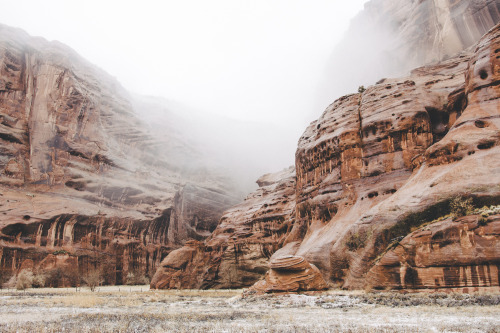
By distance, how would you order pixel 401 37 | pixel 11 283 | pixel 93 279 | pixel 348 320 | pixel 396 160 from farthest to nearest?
1. pixel 401 37
2. pixel 11 283
3. pixel 93 279
4. pixel 396 160
5. pixel 348 320

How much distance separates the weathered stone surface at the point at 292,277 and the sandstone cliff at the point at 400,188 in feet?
1.23

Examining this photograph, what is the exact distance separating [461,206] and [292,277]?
10.1m

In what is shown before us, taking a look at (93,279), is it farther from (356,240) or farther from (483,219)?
(483,219)

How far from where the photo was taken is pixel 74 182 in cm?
6353

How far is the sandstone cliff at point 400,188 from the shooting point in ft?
54.9

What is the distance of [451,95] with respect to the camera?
95.8ft

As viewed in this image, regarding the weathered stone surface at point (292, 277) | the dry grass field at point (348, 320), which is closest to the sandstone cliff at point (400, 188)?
the weathered stone surface at point (292, 277)

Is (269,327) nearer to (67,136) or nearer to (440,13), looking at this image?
(440,13)

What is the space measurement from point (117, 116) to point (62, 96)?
18311 millimetres

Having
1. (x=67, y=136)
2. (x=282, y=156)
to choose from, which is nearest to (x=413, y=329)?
(x=67, y=136)

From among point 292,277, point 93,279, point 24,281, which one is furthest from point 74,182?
point 292,277

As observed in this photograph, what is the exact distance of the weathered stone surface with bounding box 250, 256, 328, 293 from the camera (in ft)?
69.5

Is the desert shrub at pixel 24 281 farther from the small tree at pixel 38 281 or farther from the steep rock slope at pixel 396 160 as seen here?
the steep rock slope at pixel 396 160

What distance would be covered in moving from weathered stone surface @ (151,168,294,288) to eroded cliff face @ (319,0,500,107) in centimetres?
3246
